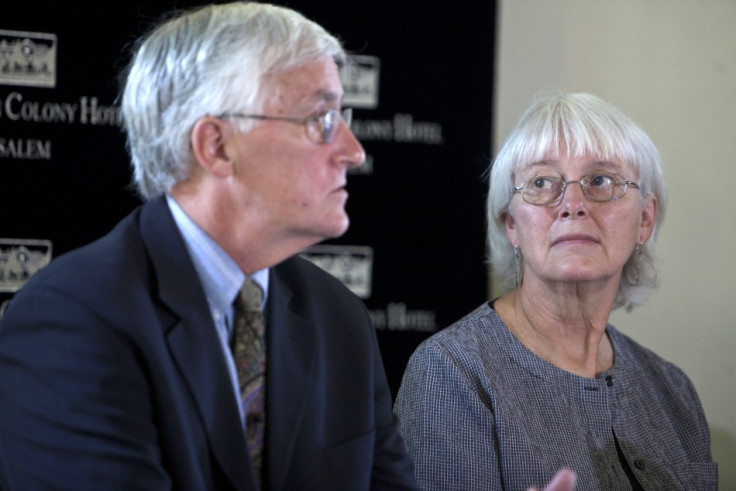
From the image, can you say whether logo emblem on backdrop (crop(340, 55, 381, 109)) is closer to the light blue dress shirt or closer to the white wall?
the white wall

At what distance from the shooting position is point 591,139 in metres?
2.36

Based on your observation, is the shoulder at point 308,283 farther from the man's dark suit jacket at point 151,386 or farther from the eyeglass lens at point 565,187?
the eyeglass lens at point 565,187

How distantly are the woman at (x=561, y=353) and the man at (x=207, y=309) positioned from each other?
15.9 inches

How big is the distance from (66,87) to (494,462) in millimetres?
1636

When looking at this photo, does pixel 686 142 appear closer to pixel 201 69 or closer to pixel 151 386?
pixel 201 69

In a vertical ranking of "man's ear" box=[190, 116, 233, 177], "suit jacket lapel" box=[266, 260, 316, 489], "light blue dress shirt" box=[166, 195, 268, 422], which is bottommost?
"suit jacket lapel" box=[266, 260, 316, 489]

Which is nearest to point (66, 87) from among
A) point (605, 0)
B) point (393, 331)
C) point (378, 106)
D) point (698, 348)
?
point (378, 106)

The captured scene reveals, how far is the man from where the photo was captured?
1334mm

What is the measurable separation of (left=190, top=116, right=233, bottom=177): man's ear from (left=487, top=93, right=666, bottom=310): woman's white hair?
109cm

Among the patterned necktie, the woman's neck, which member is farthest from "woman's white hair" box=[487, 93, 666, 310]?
the patterned necktie

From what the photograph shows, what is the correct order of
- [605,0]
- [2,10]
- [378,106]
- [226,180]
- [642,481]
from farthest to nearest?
[605,0] < [378,106] < [2,10] < [642,481] < [226,180]

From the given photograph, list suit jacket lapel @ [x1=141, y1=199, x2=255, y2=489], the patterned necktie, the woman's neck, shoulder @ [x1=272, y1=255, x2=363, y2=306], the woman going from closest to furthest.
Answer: suit jacket lapel @ [x1=141, y1=199, x2=255, y2=489], the patterned necktie, shoulder @ [x1=272, y1=255, x2=363, y2=306], the woman, the woman's neck

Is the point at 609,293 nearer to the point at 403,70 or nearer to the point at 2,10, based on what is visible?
the point at 403,70

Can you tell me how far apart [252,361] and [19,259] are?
54.5 inches
